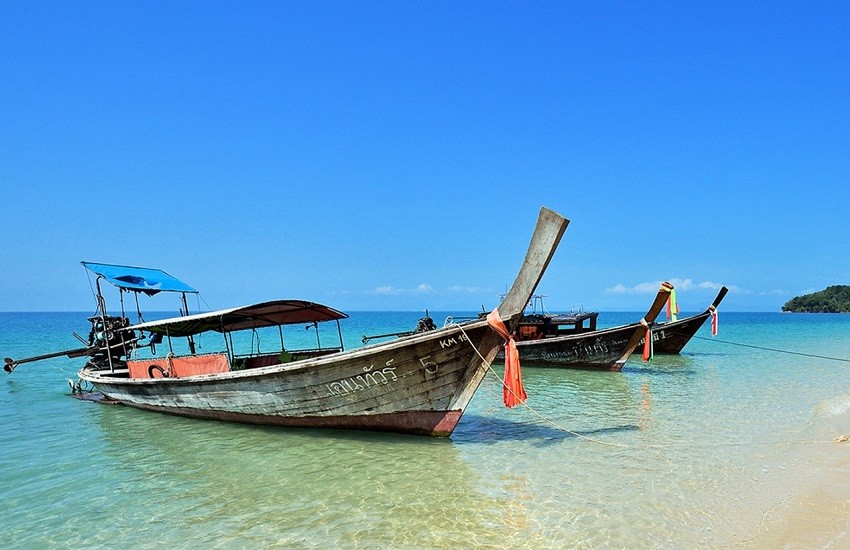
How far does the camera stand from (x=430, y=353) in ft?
25.1

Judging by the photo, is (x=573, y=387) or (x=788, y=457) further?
(x=573, y=387)

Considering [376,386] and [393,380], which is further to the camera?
[376,386]

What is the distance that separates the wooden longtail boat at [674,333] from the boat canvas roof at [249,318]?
14.9 metres

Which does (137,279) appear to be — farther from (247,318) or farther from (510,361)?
(510,361)

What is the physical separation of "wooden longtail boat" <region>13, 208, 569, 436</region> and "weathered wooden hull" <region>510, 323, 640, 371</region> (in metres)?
10.2

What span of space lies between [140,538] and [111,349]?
10374 mm

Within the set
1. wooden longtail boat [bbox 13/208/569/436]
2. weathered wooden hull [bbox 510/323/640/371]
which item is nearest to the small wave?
weathered wooden hull [bbox 510/323/640/371]

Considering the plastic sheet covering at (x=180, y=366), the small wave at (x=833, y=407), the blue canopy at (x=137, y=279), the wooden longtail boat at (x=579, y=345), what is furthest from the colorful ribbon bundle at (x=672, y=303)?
the blue canopy at (x=137, y=279)

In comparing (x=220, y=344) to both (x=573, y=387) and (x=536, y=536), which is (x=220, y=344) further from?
(x=536, y=536)

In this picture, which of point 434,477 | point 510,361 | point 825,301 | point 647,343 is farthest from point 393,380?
point 825,301

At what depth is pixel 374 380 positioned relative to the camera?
7926mm

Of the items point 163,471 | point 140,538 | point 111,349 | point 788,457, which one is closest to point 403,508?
point 140,538

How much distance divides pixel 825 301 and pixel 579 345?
146 metres

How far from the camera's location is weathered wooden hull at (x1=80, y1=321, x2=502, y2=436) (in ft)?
25.0
